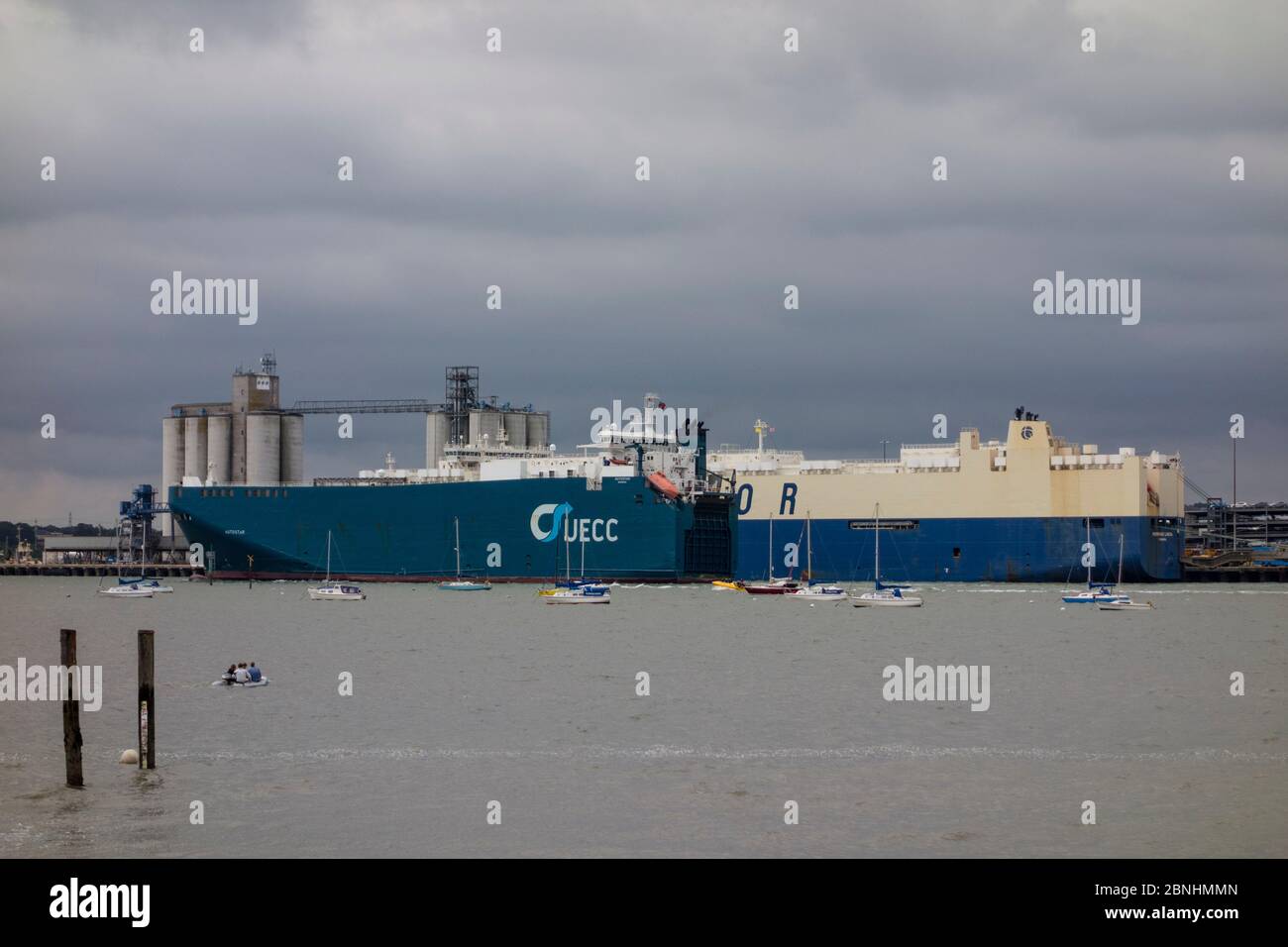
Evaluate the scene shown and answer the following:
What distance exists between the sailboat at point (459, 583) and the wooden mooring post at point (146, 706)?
201 feet

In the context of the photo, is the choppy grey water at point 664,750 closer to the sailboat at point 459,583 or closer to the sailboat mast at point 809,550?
the sailboat at point 459,583

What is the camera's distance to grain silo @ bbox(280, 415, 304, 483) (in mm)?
122625

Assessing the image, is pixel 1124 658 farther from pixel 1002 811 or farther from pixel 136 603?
pixel 136 603

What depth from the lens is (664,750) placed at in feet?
97.6

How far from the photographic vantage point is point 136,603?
89.6 m

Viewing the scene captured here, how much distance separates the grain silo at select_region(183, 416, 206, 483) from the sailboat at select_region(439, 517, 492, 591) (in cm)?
4025

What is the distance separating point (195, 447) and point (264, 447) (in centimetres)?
895

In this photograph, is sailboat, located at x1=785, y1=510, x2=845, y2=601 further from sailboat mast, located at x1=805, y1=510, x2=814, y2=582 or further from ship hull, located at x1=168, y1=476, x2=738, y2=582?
ship hull, located at x1=168, y1=476, x2=738, y2=582

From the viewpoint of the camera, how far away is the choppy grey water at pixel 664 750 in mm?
22250

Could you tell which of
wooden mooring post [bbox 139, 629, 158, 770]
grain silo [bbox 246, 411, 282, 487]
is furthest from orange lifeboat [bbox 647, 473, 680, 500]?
wooden mooring post [bbox 139, 629, 158, 770]

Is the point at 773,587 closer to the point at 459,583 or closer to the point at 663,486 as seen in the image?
the point at 663,486

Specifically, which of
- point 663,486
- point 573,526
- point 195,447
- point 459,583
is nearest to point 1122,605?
point 663,486
